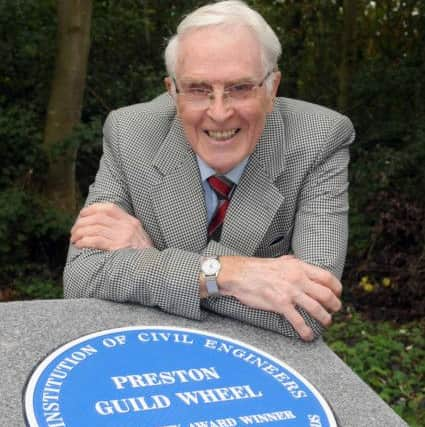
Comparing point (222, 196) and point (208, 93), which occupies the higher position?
point (208, 93)

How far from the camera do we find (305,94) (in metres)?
8.66

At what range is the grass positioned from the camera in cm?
414

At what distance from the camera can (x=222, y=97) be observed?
2.48 m

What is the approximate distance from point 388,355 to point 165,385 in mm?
3082

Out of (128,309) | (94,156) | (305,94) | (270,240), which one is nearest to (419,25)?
(305,94)

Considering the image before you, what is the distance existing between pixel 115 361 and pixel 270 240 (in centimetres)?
88

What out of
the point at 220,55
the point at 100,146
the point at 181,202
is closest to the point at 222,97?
the point at 220,55

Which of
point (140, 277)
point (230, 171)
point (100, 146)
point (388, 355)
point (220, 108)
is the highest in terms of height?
point (220, 108)

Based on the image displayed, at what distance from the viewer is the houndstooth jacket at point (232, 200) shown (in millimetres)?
2500

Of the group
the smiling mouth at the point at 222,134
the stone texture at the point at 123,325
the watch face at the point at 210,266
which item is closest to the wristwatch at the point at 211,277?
the watch face at the point at 210,266

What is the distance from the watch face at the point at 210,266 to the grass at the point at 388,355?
197cm

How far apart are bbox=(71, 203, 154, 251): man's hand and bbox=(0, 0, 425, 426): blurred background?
2.41m

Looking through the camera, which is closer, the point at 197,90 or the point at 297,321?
the point at 297,321

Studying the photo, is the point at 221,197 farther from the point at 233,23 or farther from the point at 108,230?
the point at 233,23
